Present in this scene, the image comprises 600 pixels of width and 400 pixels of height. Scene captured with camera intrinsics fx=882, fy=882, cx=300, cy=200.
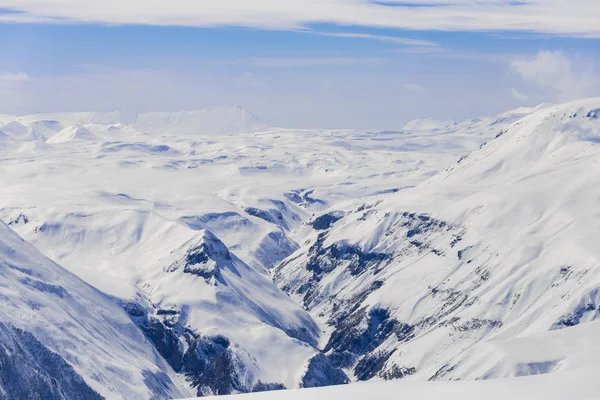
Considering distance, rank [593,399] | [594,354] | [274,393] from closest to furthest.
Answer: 1. [593,399]
2. [274,393]
3. [594,354]

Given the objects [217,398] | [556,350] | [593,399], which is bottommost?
[556,350]

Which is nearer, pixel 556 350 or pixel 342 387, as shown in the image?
pixel 342 387

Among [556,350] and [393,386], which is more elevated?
[393,386]

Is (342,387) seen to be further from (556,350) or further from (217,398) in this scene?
(556,350)

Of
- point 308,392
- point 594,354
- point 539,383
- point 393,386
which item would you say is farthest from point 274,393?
point 594,354

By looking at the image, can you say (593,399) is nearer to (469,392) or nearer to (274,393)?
(469,392)

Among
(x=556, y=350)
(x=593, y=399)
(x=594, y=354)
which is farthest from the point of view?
(x=556, y=350)

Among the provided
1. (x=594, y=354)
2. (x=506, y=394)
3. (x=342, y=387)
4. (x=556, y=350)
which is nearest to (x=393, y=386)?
(x=342, y=387)

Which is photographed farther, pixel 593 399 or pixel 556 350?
pixel 556 350

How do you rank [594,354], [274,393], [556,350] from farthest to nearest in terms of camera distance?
1. [556,350]
2. [594,354]
3. [274,393]
